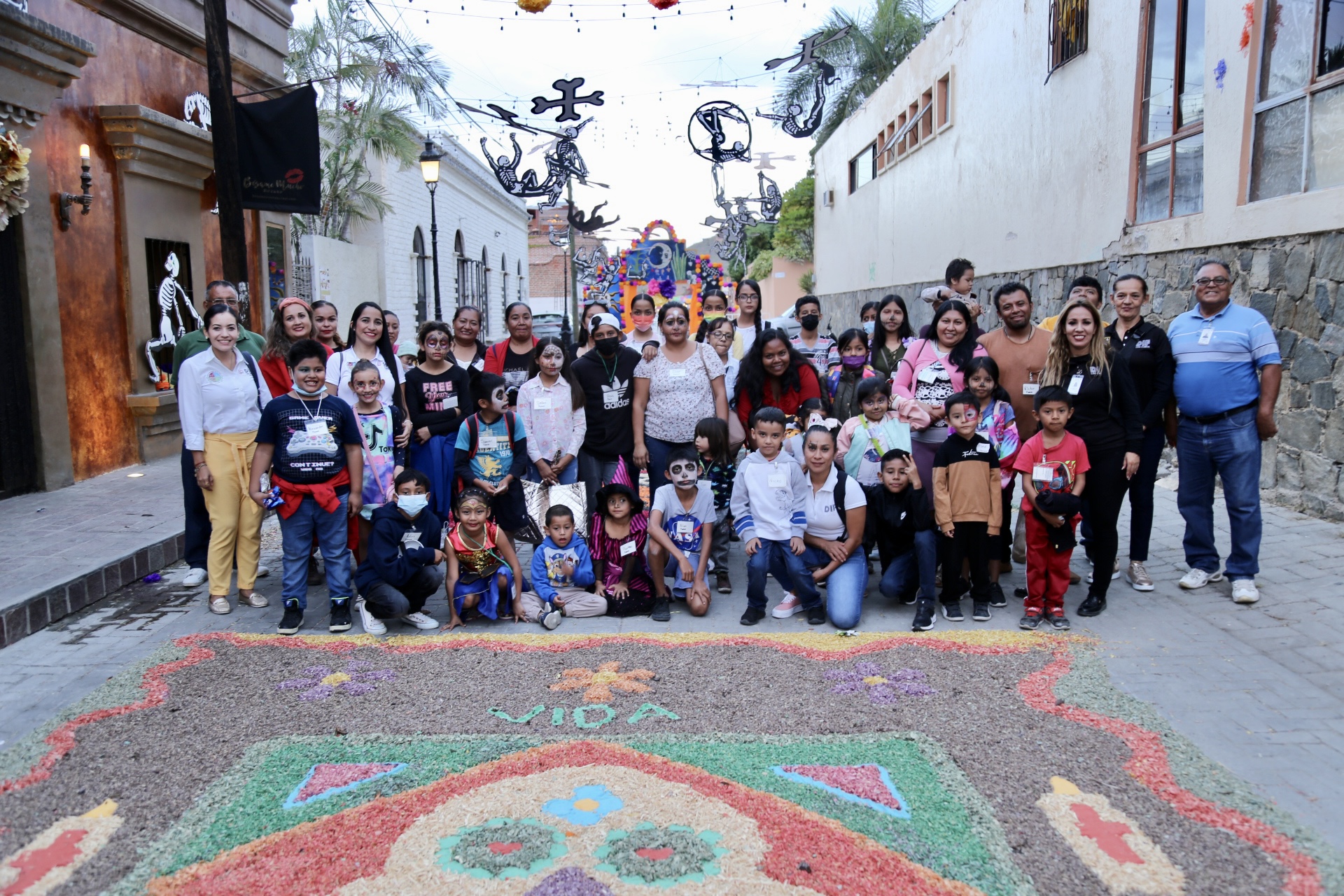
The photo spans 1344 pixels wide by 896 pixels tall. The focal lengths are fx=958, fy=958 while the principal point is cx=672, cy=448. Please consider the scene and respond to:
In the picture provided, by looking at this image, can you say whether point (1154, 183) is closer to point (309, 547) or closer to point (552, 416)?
point (552, 416)

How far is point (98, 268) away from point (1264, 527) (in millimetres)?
9702

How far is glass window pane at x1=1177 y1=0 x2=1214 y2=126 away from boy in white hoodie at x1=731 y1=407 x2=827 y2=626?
504 centimetres

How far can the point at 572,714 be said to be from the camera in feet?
12.9

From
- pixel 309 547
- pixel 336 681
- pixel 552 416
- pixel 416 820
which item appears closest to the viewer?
pixel 416 820

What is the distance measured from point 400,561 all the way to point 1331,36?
6.66m

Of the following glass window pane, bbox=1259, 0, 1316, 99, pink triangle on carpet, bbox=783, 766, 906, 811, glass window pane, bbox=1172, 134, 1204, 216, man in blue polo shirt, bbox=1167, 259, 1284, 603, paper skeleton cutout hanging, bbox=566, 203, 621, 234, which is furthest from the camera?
paper skeleton cutout hanging, bbox=566, 203, 621, 234

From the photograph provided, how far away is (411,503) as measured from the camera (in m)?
5.12

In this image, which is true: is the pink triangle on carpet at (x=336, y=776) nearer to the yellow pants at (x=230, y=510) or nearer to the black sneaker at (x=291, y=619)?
the black sneaker at (x=291, y=619)

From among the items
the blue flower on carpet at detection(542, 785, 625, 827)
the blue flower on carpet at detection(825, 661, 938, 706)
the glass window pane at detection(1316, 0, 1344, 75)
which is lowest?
the blue flower on carpet at detection(542, 785, 625, 827)

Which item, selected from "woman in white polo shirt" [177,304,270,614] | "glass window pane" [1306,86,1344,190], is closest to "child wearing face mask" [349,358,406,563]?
"woman in white polo shirt" [177,304,270,614]

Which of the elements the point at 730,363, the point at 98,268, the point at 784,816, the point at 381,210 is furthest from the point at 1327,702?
the point at 381,210

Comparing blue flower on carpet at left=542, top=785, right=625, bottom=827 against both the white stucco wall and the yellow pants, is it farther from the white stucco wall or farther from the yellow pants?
the white stucco wall

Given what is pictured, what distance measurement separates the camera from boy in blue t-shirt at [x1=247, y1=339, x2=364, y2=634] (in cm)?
505

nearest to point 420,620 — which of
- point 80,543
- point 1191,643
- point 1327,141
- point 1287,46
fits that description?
point 80,543
